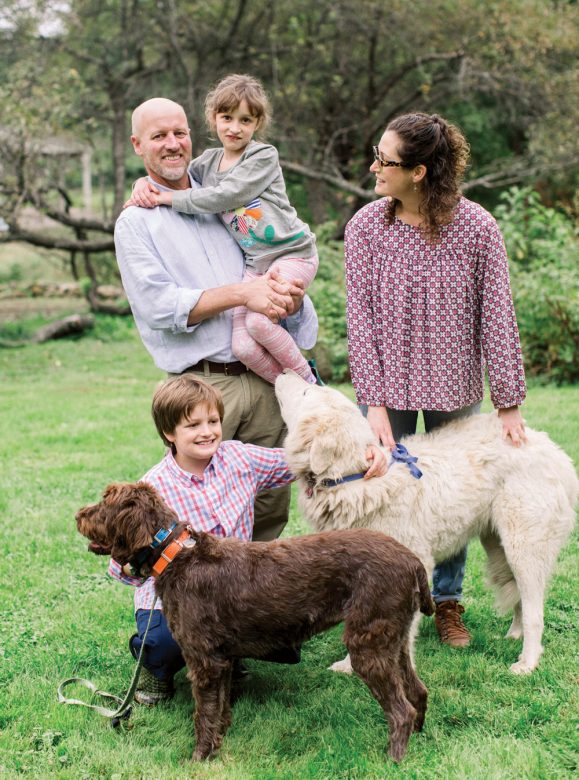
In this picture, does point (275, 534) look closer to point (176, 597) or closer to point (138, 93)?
point (176, 597)

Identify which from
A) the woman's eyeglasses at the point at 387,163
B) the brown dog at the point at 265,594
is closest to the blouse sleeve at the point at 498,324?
the woman's eyeglasses at the point at 387,163

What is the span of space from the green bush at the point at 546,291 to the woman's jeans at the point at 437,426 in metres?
6.85

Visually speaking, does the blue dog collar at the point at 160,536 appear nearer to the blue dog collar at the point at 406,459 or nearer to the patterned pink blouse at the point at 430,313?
the blue dog collar at the point at 406,459

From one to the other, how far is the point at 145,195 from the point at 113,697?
242 cm

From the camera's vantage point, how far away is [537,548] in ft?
13.6

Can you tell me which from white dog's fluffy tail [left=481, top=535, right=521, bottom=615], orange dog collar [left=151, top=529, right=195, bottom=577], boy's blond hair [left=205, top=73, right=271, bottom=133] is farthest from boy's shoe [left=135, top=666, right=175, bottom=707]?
boy's blond hair [left=205, top=73, right=271, bottom=133]

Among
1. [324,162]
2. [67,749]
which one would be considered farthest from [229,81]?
[324,162]

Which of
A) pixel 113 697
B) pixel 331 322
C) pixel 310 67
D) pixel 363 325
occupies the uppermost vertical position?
pixel 310 67

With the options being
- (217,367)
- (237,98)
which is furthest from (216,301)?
(237,98)

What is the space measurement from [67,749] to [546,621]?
2639 millimetres

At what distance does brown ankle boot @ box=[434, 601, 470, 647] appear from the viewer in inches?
174

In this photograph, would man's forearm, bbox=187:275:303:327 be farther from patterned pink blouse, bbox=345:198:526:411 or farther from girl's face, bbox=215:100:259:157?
girl's face, bbox=215:100:259:157

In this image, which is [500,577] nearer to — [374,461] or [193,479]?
[374,461]

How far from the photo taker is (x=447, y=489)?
4.00m
